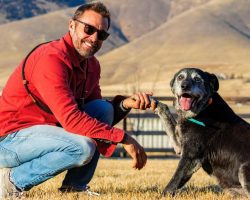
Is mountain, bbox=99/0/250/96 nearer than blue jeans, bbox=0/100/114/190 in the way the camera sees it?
No

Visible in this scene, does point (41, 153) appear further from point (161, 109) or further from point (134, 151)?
point (161, 109)

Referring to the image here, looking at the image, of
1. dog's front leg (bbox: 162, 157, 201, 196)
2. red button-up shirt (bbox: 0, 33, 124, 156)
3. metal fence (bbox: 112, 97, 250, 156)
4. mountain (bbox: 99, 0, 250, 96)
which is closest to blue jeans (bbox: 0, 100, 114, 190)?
red button-up shirt (bbox: 0, 33, 124, 156)

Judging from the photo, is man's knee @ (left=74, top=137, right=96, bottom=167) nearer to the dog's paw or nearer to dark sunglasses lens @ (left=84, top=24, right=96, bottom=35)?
dark sunglasses lens @ (left=84, top=24, right=96, bottom=35)

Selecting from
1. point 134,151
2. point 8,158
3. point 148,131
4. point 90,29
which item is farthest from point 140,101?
point 148,131

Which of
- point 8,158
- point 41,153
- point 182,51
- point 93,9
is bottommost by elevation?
point 182,51

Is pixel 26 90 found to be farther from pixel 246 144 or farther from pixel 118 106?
pixel 246 144

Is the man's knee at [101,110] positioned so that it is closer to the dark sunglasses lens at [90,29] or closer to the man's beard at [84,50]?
the man's beard at [84,50]

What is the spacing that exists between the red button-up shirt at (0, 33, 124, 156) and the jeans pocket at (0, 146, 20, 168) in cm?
16

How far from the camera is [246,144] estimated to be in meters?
5.77

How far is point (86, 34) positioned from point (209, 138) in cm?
160

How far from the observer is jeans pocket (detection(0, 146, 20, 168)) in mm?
5395

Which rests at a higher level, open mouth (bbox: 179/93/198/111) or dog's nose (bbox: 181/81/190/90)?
dog's nose (bbox: 181/81/190/90)

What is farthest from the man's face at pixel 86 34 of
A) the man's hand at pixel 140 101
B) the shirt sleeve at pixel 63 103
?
the man's hand at pixel 140 101

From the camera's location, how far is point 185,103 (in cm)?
612
